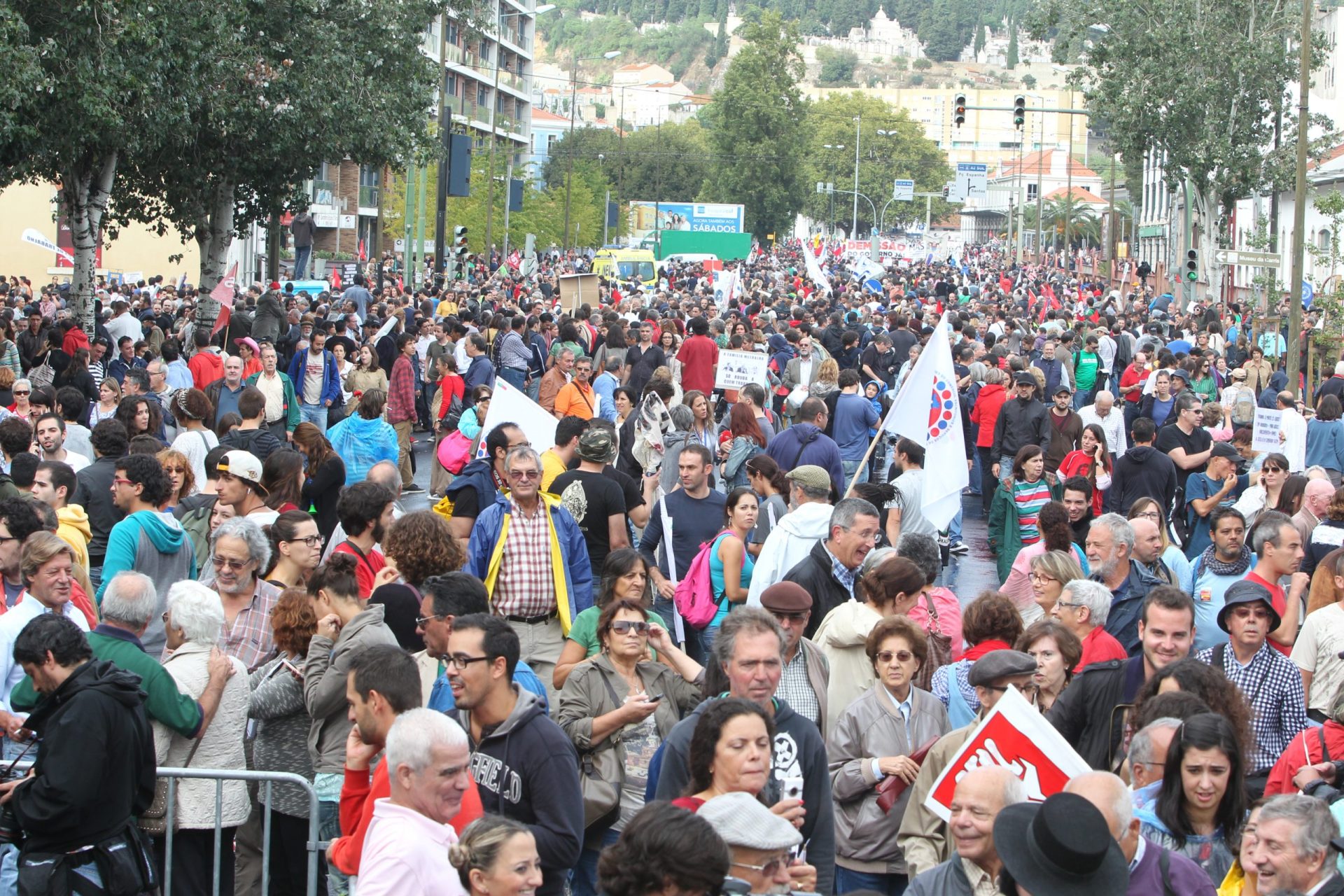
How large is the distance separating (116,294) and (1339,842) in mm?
30737

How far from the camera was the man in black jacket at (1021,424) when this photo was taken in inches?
544

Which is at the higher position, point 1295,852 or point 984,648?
point 984,648

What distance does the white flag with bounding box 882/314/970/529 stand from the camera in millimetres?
10453

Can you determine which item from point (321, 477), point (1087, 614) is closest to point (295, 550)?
point (321, 477)

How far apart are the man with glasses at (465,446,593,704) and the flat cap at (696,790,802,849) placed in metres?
3.40

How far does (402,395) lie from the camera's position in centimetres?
1625

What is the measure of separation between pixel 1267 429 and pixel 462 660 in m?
9.40

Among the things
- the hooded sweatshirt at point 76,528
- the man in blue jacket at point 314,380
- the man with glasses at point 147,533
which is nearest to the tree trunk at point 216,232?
the man in blue jacket at point 314,380

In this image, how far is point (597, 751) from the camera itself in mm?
5715

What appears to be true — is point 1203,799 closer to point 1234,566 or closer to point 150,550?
point 1234,566

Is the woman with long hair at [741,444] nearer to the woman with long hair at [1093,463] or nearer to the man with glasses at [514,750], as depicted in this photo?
the woman with long hair at [1093,463]

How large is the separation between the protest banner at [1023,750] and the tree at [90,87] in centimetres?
1410

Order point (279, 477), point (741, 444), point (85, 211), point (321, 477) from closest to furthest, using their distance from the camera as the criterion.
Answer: point (279, 477) → point (321, 477) → point (741, 444) → point (85, 211)

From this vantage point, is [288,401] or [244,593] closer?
[244,593]
